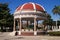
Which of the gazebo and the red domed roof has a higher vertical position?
the red domed roof

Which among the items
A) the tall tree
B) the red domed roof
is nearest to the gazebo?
the red domed roof

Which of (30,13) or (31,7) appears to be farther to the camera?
(31,7)

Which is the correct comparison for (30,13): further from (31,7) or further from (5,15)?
(5,15)

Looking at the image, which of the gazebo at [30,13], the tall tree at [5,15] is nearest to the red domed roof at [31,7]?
the gazebo at [30,13]

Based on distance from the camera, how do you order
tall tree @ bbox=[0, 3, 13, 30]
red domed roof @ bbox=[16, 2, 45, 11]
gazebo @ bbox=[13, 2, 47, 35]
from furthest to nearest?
tall tree @ bbox=[0, 3, 13, 30] → red domed roof @ bbox=[16, 2, 45, 11] → gazebo @ bbox=[13, 2, 47, 35]

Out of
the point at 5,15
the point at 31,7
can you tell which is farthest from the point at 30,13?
the point at 5,15

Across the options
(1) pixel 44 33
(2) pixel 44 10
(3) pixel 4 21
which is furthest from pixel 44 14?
(3) pixel 4 21

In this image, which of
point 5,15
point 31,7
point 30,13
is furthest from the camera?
point 5,15

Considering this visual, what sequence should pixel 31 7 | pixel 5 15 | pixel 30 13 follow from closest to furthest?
pixel 30 13 → pixel 31 7 → pixel 5 15

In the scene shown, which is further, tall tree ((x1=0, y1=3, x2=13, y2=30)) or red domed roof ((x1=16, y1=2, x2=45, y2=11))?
tall tree ((x1=0, y1=3, x2=13, y2=30))

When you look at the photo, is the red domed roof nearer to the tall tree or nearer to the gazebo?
the gazebo

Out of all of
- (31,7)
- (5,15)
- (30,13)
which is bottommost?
(30,13)

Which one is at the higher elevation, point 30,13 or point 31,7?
point 31,7

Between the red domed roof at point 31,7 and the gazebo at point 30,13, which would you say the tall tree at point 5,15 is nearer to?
the gazebo at point 30,13
